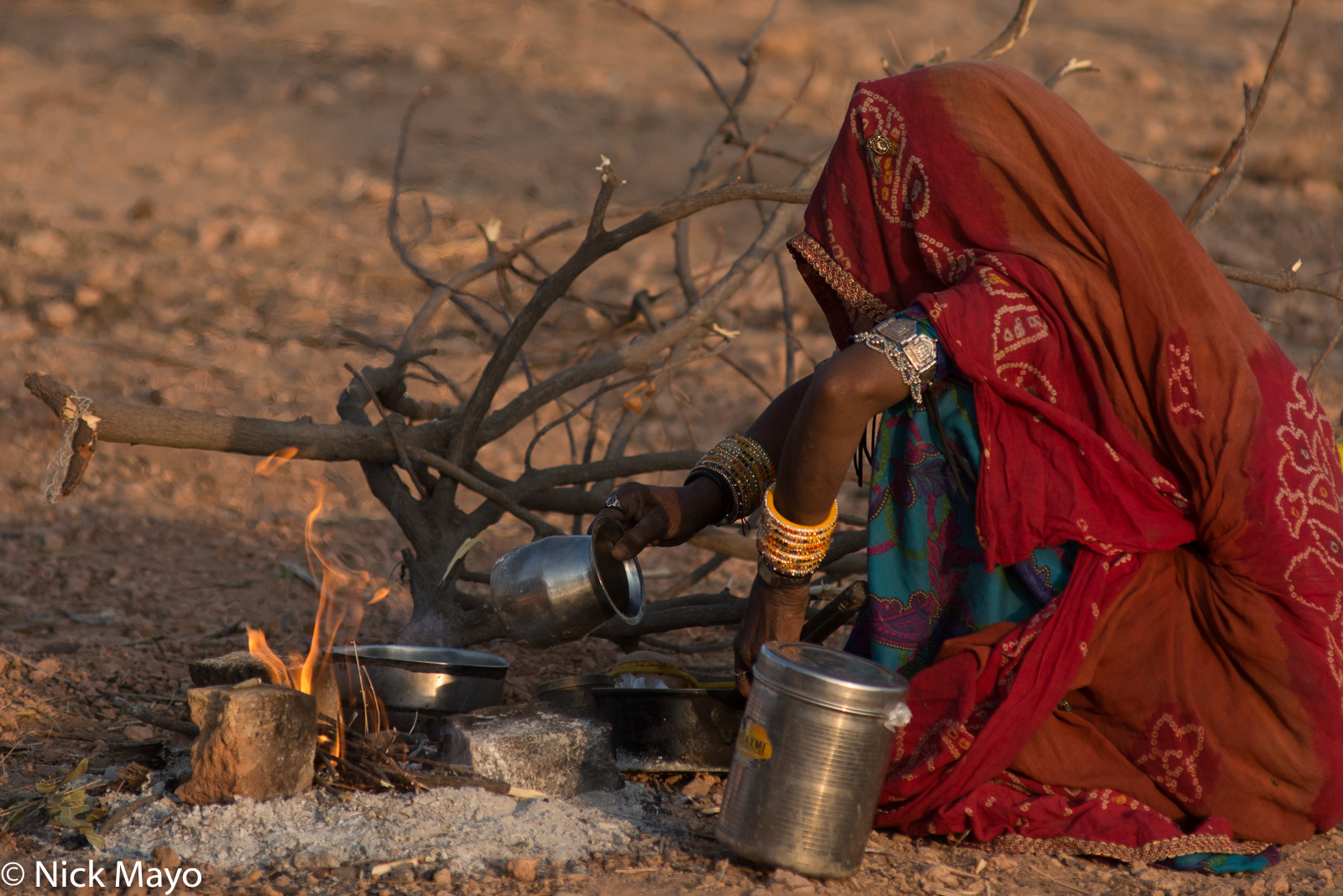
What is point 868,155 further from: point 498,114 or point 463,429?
point 498,114

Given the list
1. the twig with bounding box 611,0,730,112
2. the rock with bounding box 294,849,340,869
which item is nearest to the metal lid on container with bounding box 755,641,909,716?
the rock with bounding box 294,849,340,869

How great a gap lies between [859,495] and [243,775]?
155 inches

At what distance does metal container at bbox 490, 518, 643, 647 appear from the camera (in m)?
2.57

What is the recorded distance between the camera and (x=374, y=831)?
7.41 ft

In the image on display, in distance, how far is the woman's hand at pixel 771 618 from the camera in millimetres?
2377

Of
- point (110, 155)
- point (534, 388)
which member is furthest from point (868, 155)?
point (110, 155)

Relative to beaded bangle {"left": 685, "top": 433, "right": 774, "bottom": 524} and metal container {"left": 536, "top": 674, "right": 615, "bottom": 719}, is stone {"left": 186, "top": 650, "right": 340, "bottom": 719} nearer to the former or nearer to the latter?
metal container {"left": 536, "top": 674, "right": 615, "bottom": 719}

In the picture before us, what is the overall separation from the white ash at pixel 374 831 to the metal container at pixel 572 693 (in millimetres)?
350

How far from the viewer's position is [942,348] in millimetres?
2281

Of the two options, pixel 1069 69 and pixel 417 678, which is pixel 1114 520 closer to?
pixel 417 678

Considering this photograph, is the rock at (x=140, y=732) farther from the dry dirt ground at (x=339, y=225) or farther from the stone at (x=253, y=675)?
the stone at (x=253, y=675)

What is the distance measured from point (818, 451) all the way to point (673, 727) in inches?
28.9

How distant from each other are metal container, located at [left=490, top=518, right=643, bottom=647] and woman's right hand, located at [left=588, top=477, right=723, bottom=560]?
0.05m

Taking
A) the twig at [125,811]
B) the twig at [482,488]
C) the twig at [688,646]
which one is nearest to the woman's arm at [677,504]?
the twig at [482,488]
